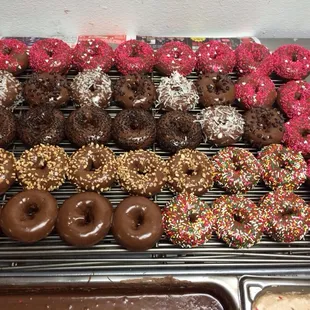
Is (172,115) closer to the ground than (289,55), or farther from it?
closer to the ground

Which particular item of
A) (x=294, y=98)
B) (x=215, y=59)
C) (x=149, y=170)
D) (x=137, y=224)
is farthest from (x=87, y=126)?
(x=294, y=98)

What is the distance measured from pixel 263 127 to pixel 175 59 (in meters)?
0.85

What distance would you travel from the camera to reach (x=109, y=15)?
10.7 ft

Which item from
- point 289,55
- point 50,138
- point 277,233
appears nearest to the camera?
point 277,233

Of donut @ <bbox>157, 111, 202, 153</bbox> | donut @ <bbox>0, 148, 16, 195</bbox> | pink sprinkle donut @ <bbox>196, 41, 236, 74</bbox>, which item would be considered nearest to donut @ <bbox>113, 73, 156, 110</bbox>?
donut @ <bbox>157, 111, 202, 153</bbox>

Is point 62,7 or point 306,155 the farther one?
point 62,7

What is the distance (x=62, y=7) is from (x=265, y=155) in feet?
6.76

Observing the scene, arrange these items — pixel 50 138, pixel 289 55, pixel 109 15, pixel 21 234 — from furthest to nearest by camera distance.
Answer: pixel 109 15, pixel 289 55, pixel 50 138, pixel 21 234

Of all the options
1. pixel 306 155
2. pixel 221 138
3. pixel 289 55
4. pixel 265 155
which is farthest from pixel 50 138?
pixel 289 55

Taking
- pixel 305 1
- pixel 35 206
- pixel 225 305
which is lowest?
pixel 225 305

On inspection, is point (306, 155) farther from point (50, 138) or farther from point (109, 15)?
point (109, 15)

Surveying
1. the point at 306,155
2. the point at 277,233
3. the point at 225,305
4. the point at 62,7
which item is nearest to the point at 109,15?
the point at 62,7

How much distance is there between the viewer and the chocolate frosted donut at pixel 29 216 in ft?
7.15

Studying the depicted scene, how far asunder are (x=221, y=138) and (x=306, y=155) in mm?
622
